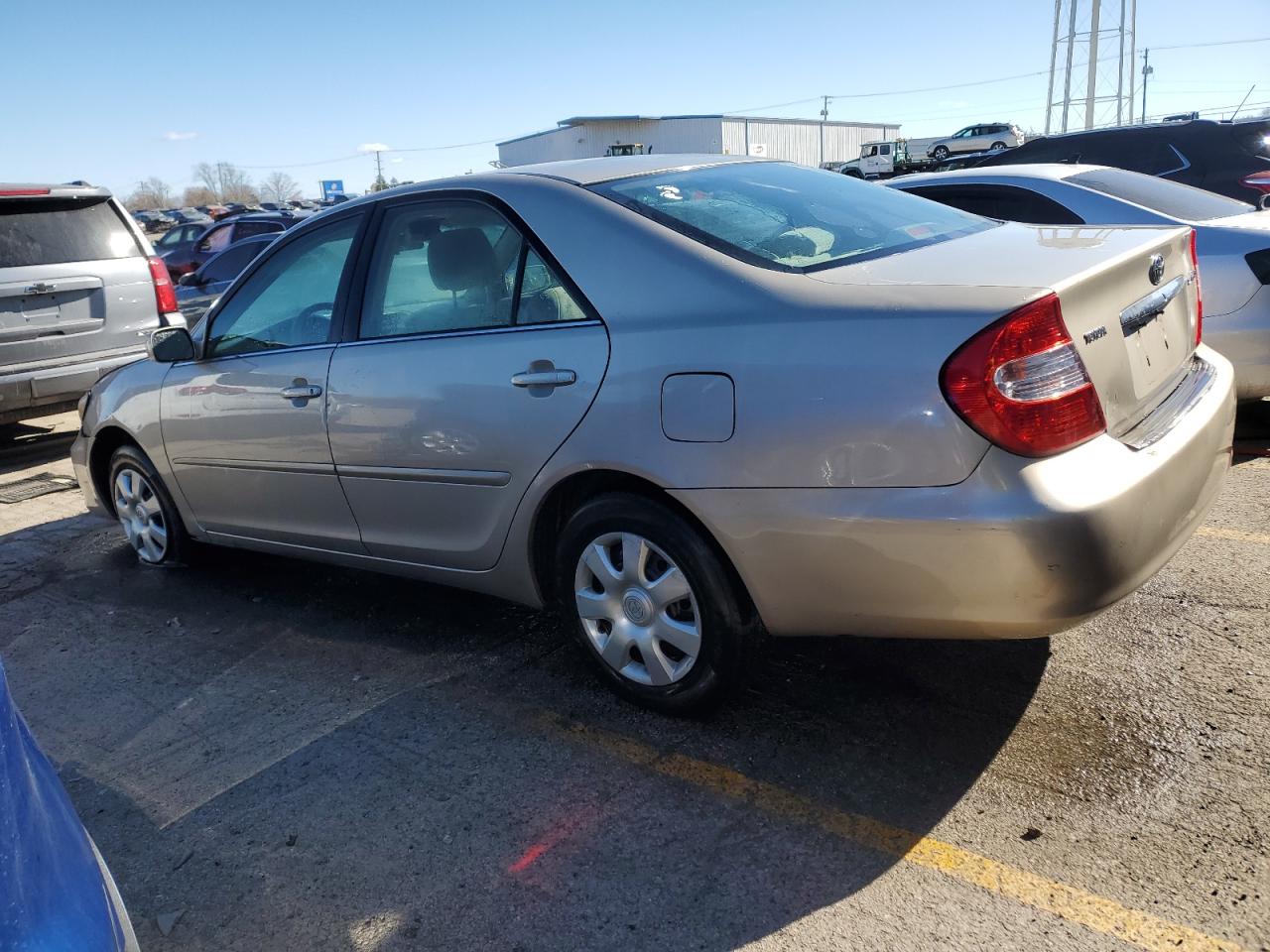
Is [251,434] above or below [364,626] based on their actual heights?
above

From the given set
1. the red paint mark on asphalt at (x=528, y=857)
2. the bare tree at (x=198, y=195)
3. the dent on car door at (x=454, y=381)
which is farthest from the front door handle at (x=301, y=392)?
the bare tree at (x=198, y=195)

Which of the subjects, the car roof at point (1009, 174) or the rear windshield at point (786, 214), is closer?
the rear windshield at point (786, 214)

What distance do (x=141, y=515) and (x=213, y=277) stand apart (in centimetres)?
702

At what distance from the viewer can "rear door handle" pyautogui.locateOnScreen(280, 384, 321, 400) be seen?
3768 mm

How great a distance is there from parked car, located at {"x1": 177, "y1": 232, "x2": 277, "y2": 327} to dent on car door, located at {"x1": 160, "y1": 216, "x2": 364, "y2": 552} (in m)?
6.86

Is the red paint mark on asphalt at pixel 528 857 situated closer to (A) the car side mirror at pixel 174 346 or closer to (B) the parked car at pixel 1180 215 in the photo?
(A) the car side mirror at pixel 174 346

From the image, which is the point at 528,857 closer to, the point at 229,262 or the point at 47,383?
the point at 47,383

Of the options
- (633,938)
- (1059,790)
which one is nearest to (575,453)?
(633,938)

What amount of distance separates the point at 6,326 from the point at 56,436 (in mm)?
1855

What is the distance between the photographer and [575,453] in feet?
9.81

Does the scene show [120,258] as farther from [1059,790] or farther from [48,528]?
[1059,790]

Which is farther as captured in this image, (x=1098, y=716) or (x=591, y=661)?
(x=591, y=661)

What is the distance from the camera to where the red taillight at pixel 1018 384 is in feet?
7.66

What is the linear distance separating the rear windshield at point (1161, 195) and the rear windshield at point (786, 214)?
227cm
